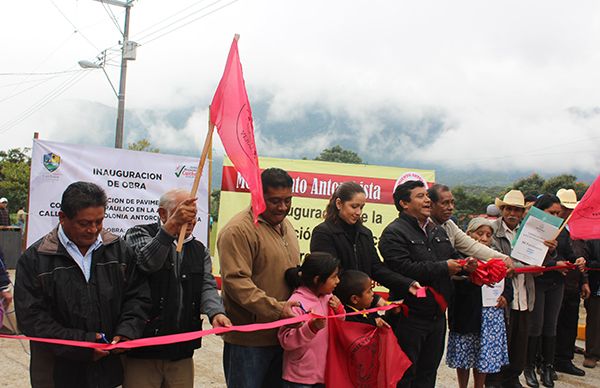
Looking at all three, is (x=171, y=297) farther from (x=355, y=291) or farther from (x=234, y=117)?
(x=355, y=291)

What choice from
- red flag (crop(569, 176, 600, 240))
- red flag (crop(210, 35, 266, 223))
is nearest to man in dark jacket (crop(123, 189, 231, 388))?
red flag (crop(210, 35, 266, 223))

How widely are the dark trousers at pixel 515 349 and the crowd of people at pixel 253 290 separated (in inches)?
18.8

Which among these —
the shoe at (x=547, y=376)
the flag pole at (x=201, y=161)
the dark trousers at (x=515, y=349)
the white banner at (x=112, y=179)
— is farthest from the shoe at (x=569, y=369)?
the flag pole at (x=201, y=161)

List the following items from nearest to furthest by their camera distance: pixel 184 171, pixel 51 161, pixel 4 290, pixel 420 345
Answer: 1. pixel 420 345
2. pixel 4 290
3. pixel 51 161
4. pixel 184 171

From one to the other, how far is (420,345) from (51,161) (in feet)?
15.3

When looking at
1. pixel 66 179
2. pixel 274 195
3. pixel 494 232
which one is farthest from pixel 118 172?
pixel 494 232

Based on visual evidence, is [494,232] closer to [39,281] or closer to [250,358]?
[250,358]

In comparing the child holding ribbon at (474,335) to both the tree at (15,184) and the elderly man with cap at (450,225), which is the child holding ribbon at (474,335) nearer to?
the elderly man with cap at (450,225)

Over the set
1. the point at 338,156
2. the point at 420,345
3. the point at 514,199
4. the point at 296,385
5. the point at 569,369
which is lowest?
the point at 569,369

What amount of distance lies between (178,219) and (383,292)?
18.2 feet

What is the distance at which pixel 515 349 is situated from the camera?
18.7ft

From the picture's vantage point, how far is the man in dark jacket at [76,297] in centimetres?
264

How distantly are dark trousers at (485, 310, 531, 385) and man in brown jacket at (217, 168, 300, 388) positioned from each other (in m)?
3.26

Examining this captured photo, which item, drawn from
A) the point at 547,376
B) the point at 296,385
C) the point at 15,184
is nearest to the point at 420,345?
the point at 296,385
